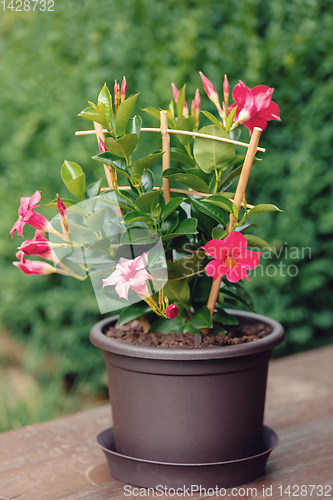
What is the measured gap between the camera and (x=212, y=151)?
2.75 feet

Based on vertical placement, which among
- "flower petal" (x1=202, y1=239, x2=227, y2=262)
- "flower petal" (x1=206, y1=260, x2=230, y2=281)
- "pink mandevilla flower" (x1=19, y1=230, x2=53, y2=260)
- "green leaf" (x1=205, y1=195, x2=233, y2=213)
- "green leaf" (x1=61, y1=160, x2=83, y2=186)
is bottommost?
"flower petal" (x1=206, y1=260, x2=230, y2=281)

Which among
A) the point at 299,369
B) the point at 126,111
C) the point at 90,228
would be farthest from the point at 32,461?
the point at 299,369

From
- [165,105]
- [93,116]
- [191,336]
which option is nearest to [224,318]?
[191,336]

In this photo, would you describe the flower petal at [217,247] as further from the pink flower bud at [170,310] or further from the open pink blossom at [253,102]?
the open pink blossom at [253,102]

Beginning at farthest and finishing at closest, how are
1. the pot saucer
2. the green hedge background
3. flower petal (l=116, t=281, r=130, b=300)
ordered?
the green hedge background → the pot saucer → flower petal (l=116, t=281, r=130, b=300)

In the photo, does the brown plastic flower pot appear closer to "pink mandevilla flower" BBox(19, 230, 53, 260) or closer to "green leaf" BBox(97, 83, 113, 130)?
"pink mandevilla flower" BBox(19, 230, 53, 260)

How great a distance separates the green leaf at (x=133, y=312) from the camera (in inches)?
35.5

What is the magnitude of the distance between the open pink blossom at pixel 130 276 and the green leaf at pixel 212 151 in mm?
171

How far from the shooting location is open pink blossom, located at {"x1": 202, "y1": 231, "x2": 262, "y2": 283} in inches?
30.9

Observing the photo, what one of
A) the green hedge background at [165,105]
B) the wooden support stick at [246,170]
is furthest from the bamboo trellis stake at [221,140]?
the green hedge background at [165,105]

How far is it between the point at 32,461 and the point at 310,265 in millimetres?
1152

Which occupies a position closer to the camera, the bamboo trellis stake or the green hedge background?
the bamboo trellis stake

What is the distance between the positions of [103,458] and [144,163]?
1.81 ft

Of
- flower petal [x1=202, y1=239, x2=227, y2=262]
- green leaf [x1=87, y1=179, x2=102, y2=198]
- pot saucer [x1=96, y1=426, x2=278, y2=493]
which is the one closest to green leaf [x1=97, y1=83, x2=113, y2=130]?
green leaf [x1=87, y1=179, x2=102, y2=198]
